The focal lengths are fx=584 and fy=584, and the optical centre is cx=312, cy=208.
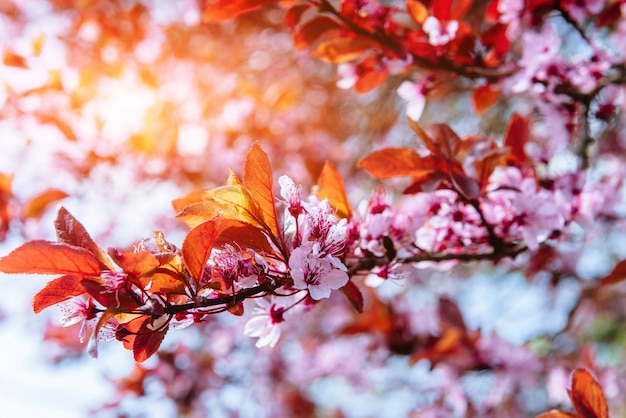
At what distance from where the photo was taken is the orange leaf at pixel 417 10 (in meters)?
1.20

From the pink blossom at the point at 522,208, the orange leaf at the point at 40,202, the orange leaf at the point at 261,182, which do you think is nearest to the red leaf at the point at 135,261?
the orange leaf at the point at 261,182

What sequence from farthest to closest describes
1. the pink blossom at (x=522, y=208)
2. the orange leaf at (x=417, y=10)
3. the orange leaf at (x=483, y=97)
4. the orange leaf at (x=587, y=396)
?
the orange leaf at (x=483, y=97) → the orange leaf at (x=417, y=10) → the pink blossom at (x=522, y=208) → the orange leaf at (x=587, y=396)

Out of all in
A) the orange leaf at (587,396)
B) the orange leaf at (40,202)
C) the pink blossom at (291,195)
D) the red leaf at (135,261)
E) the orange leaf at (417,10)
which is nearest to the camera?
the red leaf at (135,261)

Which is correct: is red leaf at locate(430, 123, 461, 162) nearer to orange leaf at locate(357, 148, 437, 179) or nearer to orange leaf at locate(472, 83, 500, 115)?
orange leaf at locate(357, 148, 437, 179)

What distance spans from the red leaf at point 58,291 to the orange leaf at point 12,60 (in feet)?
4.56

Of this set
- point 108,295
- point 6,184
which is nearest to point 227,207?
point 108,295

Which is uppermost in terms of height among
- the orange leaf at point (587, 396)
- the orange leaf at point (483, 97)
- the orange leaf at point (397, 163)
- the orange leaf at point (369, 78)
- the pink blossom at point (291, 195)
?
the pink blossom at point (291, 195)

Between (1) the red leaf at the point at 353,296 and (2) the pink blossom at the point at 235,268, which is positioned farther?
(1) the red leaf at the point at 353,296

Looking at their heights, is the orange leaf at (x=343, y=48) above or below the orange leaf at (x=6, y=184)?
above

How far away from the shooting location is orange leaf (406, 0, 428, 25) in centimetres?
120

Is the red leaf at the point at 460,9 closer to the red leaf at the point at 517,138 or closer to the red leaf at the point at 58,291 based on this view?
the red leaf at the point at 517,138

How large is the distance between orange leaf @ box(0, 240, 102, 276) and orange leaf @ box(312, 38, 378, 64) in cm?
74

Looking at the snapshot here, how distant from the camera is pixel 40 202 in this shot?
176cm

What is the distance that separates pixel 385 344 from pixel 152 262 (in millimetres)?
1375
